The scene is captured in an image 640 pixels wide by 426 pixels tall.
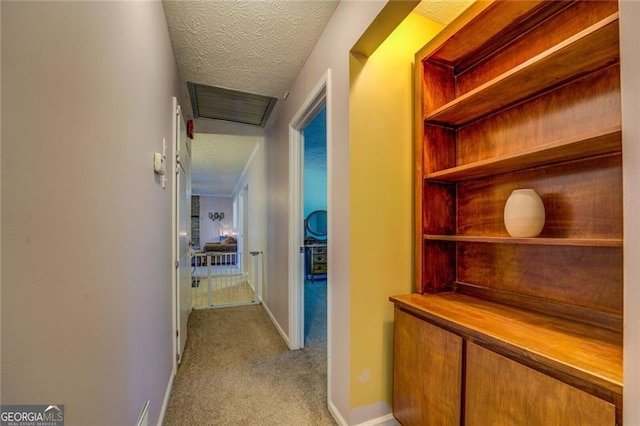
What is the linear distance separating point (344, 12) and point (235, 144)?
3027mm

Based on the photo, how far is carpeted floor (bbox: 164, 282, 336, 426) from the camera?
161 cm

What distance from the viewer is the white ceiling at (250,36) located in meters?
1.56

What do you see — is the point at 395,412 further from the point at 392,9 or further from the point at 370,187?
the point at 392,9

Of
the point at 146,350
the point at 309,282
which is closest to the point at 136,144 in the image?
the point at 146,350

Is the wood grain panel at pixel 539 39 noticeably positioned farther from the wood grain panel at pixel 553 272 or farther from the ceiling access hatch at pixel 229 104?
the ceiling access hatch at pixel 229 104

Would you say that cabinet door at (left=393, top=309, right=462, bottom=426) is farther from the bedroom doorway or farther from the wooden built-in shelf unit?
the bedroom doorway

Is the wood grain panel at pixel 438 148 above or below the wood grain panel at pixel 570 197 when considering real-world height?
above

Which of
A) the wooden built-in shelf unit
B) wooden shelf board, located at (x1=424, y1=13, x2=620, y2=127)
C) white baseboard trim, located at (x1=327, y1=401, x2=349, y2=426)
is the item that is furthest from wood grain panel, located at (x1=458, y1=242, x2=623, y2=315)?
white baseboard trim, located at (x1=327, y1=401, x2=349, y2=426)

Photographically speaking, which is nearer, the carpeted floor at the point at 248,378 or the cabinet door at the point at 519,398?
the cabinet door at the point at 519,398

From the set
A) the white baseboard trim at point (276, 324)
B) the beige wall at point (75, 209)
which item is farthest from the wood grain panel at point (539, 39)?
the white baseboard trim at point (276, 324)

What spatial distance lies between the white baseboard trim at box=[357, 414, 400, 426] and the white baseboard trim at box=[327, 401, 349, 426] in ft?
0.32

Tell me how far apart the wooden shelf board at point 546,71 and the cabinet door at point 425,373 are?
106 centimetres

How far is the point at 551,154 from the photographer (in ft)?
3.36

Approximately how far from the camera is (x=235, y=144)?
417 cm
